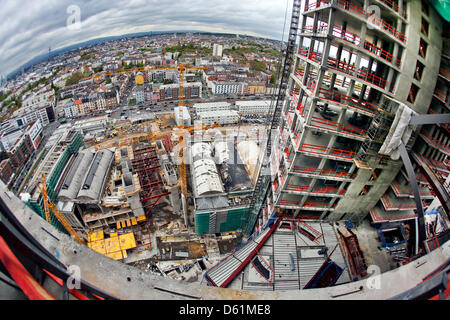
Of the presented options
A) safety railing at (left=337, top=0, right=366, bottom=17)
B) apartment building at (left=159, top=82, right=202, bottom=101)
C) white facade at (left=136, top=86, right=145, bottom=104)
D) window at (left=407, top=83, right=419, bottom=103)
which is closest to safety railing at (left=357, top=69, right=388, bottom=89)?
window at (left=407, top=83, right=419, bottom=103)

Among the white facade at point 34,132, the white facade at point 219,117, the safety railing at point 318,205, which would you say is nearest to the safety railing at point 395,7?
the safety railing at point 318,205

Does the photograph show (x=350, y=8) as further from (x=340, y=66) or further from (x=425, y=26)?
(x=425, y=26)

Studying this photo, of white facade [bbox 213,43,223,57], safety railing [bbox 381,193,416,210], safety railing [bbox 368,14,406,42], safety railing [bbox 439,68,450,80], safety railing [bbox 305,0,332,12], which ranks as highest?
white facade [bbox 213,43,223,57]

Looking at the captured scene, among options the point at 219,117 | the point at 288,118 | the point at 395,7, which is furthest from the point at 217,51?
the point at 395,7

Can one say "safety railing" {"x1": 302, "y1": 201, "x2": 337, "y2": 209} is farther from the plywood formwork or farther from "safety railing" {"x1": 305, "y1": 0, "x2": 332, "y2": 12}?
the plywood formwork

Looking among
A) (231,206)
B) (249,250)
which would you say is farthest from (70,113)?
(249,250)

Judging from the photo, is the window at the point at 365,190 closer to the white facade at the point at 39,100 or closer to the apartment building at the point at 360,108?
the apartment building at the point at 360,108
